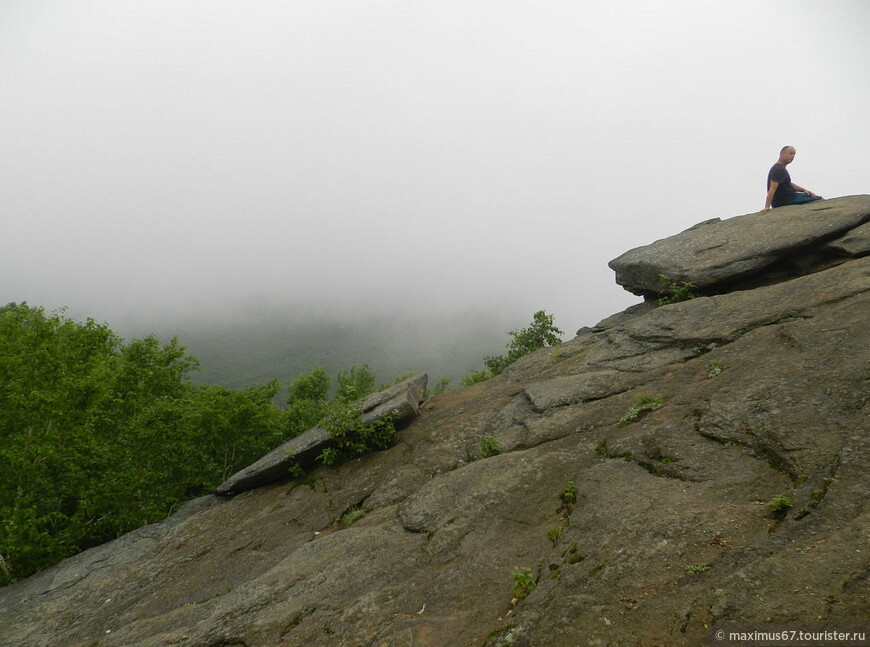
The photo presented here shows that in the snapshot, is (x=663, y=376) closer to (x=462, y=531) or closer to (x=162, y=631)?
(x=462, y=531)

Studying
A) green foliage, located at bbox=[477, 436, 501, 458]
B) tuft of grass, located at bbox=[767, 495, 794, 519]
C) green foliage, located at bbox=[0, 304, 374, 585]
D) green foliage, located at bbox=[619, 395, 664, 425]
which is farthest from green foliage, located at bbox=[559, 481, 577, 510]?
green foliage, located at bbox=[0, 304, 374, 585]

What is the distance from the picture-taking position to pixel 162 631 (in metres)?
9.84

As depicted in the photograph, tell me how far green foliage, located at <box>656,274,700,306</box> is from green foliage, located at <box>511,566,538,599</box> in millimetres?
14070

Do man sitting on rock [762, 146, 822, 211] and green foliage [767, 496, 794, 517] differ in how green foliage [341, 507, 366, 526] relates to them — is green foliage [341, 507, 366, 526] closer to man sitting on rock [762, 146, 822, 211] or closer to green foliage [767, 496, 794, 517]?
green foliage [767, 496, 794, 517]

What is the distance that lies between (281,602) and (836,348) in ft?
40.9

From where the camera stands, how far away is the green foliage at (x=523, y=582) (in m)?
7.25

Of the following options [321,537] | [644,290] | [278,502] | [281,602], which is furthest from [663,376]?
[278,502]

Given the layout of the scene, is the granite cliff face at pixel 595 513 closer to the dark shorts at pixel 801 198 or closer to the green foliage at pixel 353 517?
the green foliage at pixel 353 517

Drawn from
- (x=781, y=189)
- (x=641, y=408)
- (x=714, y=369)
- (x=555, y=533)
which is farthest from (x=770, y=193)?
(x=555, y=533)

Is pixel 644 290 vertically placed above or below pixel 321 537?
above

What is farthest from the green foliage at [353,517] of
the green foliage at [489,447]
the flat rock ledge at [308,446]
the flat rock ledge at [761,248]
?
the flat rock ledge at [761,248]

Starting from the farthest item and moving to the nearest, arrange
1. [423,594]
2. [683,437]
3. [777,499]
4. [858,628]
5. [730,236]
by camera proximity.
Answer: [730,236] → [683,437] → [423,594] → [777,499] → [858,628]

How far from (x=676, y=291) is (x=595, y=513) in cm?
1252

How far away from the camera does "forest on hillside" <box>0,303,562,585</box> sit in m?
17.2
